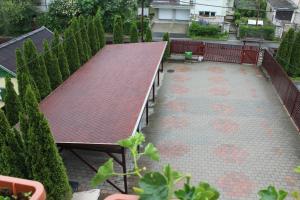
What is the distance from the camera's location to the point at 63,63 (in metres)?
14.5

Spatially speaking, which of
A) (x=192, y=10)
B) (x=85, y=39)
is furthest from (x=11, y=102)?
(x=192, y=10)

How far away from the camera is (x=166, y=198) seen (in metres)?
1.91

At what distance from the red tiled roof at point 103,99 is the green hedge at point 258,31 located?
1645 cm

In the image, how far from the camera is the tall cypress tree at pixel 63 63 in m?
14.3

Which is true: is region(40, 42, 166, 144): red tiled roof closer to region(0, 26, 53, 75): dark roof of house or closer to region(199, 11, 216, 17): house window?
region(0, 26, 53, 75): dark roof of house

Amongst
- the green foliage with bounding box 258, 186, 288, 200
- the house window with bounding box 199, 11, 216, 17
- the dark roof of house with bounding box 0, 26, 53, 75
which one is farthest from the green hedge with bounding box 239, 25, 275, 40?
the green foliage with bounding box 258, 186, 288, 200

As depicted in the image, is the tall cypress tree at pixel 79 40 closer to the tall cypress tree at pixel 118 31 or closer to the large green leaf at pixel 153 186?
the tall cypress tree at pixel 118 31

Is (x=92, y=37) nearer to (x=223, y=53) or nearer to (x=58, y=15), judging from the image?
(x=58, y=15)

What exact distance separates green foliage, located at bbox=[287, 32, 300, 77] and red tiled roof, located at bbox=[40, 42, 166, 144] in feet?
29.2

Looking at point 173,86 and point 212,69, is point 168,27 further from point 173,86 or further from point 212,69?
point 173,86

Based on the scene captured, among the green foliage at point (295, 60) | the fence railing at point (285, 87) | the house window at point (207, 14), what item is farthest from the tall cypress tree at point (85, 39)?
the house window at point (207, 14)

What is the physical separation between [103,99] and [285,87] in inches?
390

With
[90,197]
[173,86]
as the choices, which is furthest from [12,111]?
[173,86]

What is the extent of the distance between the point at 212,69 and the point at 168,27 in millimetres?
15466
